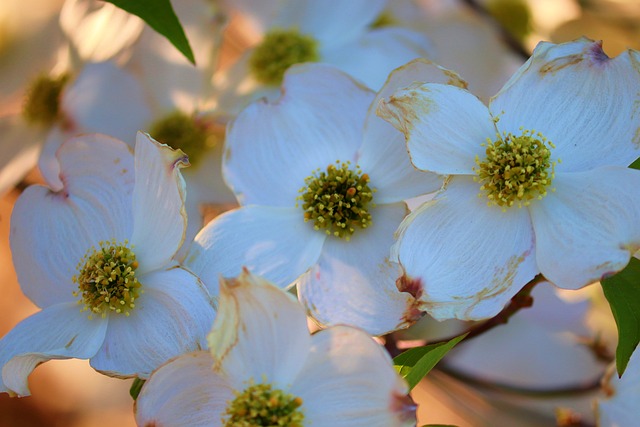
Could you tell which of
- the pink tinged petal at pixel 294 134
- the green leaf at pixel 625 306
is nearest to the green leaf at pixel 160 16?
the pink tinged petal at pixel 294 134

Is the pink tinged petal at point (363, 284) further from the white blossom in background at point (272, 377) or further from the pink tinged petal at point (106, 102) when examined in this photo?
the pink tinged petal at point (106, 102)

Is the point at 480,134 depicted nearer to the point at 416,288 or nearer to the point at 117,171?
the point at 416,288

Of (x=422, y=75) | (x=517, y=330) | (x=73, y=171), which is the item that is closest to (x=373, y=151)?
(x=422, y=75)

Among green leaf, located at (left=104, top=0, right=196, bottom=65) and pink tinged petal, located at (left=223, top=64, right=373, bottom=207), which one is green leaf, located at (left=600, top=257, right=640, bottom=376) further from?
green leaf, located at (left=104, top=0, right=196, bottom=65)

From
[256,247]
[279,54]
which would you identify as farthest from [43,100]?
[256,247]

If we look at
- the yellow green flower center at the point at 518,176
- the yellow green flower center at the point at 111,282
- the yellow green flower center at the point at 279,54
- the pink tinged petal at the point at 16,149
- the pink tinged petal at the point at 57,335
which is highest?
the yellow green flower center at the point at 518,176

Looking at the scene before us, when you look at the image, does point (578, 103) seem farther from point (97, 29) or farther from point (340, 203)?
point (97, 29)

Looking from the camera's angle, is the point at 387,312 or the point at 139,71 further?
the point at 139,71
